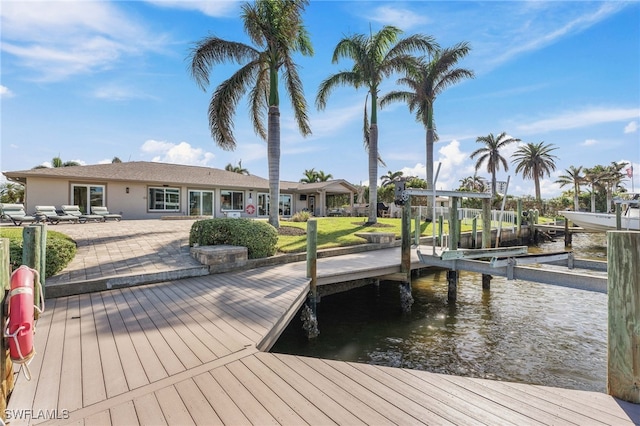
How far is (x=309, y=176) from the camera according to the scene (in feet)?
148

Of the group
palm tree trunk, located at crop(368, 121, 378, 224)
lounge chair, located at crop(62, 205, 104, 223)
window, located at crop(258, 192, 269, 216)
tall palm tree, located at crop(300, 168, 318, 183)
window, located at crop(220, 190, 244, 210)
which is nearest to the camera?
lounge chair, located at crop(62, 205, 104, 223)

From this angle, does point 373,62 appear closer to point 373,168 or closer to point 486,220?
point 373,168

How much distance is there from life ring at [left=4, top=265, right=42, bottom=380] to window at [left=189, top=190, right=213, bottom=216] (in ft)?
68.0

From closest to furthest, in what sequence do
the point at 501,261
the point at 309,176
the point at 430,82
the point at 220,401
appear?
1. the point at 220,401
2. the point at 501,261
3. the point at 430,82
4. the point at 309,176

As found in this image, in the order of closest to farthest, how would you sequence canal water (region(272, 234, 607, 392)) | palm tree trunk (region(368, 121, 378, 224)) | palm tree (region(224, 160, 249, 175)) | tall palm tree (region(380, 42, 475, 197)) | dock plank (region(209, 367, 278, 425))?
dock plank (region(209, 367, 278, 425))
canal water (region(272, 234, 607, 392))
palm tree trunk (region(368, 121, 378, 224))
tall palm tree (region(380, 42, 475, 197))
palm tree (region(224, 160, 249, 175))

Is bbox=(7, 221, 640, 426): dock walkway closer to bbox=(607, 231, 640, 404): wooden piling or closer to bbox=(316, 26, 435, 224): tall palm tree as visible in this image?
bbox=(607, 231, 640, 404): wooden piling

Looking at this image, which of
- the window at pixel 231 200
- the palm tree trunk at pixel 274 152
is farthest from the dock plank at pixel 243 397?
the window at pixel 231 200

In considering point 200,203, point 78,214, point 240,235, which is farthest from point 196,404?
point 200,203

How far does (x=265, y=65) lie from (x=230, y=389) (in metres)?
13.4

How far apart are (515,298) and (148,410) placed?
958cm

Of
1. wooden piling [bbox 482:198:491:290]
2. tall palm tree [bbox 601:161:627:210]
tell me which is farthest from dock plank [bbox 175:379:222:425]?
tall palm tree [bbox 601:161:627:210]

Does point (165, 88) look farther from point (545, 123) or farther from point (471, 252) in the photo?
point (545, 123)

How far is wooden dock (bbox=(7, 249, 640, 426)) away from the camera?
7.09 ft

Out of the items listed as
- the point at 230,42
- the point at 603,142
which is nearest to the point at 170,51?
the point at 230,42
